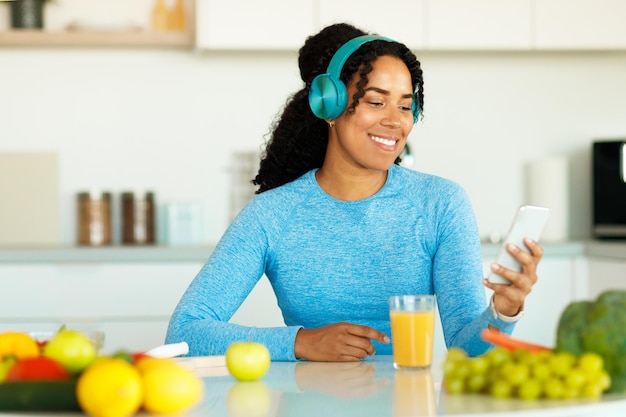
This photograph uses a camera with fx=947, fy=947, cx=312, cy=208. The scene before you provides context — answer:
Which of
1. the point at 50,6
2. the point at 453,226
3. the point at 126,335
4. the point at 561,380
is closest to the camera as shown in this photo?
the point at 561,380

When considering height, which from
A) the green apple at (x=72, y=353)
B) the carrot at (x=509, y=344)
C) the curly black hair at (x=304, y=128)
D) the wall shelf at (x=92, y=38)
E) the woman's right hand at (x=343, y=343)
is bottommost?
the woman's right hand at (x=343, y=343)

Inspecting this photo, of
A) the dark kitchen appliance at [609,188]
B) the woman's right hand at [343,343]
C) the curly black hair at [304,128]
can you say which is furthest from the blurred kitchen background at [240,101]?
the woman's right hand at [343,343]

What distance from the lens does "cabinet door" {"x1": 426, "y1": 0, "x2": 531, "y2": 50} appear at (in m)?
3.69

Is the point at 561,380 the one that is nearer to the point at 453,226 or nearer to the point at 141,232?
the point at 453,226

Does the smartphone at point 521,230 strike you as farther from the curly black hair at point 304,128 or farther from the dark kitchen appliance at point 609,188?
the dark kitchen appliance at point 609,188

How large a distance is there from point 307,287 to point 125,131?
2114 millimetres

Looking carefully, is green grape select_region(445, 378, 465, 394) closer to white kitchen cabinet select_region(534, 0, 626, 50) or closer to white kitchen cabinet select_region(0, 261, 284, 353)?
white kitchen cabinet select_region(0, 261, 284, 353)

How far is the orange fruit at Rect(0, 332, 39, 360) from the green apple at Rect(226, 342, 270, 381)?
29 cm

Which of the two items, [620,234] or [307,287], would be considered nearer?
[307,287]

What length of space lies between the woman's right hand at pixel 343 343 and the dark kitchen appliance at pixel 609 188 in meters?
2.27

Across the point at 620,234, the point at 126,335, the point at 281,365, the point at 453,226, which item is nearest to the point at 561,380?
the point at 281,365

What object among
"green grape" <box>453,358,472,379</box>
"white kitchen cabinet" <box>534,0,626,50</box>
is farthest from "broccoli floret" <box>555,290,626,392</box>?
"white kitchen cabinet" <box>534,0,626,50</box>

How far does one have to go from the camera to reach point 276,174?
2275 mm

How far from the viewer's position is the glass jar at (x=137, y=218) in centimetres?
378
